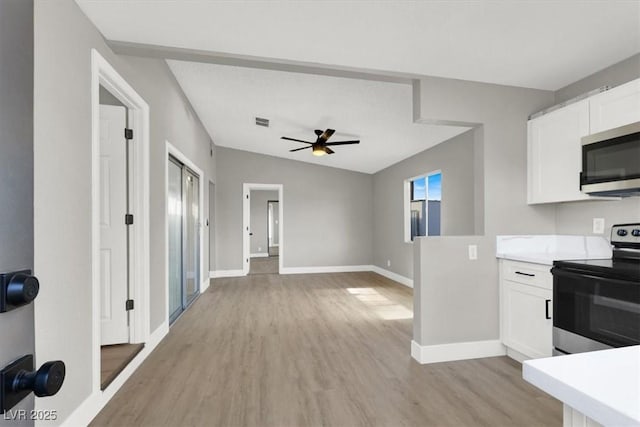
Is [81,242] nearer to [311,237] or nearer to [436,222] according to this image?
[436,222]

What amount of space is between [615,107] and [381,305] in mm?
3367

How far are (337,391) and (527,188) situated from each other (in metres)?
2.36

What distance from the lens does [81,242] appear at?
186 centimetres

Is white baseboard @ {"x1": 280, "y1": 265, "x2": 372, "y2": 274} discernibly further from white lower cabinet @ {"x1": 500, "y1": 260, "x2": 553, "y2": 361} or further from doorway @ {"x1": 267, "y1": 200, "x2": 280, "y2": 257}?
white lower cabinet @ {"x1": 500, "y1": 260, "x2": 553, "y2": 361}

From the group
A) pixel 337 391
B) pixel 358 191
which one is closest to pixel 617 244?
pixel 337 391

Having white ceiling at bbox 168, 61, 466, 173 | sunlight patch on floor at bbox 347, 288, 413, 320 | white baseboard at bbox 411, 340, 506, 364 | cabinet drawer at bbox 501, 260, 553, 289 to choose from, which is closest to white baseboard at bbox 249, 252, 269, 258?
white ceiling at bbox 168, 61, 466, 173

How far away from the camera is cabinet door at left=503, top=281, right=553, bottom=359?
2.38 meters

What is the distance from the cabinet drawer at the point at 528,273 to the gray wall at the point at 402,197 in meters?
1.72

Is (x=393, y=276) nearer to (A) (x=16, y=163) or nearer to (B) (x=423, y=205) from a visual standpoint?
(B) (x=423, y=205)

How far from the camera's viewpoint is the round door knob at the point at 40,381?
497mm

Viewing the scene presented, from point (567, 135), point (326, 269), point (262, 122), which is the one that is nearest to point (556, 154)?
point (567, 135)

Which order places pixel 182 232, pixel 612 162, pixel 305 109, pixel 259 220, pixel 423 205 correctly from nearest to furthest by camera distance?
pixel 612 162
pixel 182 232
pixel 305 109
pixel 423 205
pixel 259 220

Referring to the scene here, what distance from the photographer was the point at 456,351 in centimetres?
276

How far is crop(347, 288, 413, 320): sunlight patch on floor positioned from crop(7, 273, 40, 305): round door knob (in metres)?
3.88
